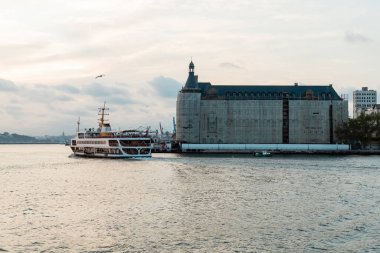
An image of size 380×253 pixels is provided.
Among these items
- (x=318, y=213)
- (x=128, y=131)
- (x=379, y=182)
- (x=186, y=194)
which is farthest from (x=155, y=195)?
(x=128, y=131)

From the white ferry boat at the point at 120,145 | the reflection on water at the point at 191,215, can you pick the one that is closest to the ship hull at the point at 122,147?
the white ferry boat at the point at 120,145

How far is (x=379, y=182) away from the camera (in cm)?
8269

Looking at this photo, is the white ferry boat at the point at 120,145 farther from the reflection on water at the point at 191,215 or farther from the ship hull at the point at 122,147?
the reflection on water at the point at 191,215

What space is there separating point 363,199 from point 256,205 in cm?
1404

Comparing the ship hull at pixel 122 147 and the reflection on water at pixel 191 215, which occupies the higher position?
the ship hull at pixel 122 147

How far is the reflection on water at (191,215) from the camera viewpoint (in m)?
38.8

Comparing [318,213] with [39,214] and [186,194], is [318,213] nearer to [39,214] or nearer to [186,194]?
[186,194]

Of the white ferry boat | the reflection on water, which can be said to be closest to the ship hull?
the white ferry boat

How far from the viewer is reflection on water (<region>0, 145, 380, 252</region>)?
1526 inches

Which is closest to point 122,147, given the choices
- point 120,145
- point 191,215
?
point 120,145

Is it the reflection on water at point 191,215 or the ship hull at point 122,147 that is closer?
the reflection on water at point 191,215

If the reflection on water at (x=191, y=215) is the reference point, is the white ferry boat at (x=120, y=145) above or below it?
above

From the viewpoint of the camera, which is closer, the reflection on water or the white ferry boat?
the reflection on water

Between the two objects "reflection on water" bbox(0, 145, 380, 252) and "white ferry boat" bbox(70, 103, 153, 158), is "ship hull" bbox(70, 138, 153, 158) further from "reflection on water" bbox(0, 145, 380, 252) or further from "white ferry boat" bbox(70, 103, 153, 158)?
"reflection on water" bbox(0, 145, 380, 252)
